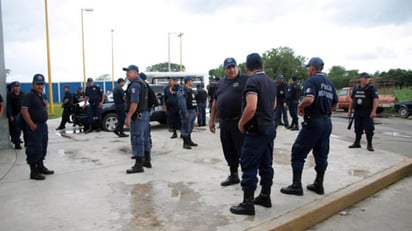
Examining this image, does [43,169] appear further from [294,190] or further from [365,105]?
[365,105]

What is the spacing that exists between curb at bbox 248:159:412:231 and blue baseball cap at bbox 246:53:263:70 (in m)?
1.70

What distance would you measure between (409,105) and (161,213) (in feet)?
57.7

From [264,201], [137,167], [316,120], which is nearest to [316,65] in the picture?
[316,120]

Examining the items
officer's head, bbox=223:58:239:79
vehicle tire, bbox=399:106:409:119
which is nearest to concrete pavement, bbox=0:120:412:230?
officer's head, bbox=223:58:239:79

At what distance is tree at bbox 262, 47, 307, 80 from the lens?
6266 cm

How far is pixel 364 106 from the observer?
782 cm

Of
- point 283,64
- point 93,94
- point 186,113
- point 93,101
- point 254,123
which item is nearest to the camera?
point 254,123

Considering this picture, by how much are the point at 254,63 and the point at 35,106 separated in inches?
142

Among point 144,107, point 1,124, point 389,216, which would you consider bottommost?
point 389,216

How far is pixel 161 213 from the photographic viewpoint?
4.05 meters

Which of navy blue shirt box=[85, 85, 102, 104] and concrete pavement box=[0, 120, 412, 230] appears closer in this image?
concrete pavement box=[0, 120, 412, 230]

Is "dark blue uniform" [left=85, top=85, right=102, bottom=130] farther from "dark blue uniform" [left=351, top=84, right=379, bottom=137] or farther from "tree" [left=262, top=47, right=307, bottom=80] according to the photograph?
"tree" [left=262, top=47, right=307, bottom=80]

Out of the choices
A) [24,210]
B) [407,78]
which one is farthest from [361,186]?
[407,78]

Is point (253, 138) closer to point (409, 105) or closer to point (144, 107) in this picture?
point (144, 107)
